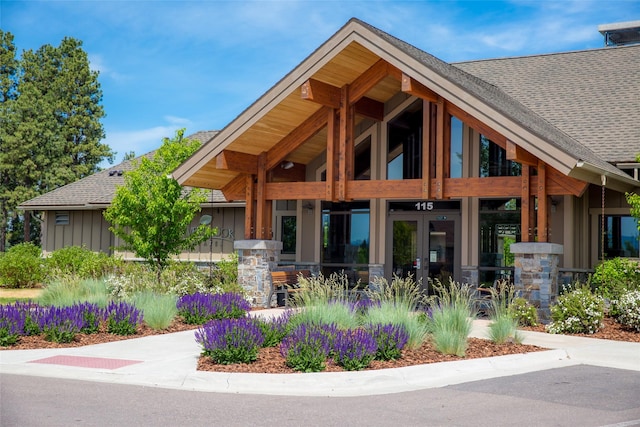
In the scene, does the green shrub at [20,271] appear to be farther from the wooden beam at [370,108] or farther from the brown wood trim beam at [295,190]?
the wooden beam at [370,108]

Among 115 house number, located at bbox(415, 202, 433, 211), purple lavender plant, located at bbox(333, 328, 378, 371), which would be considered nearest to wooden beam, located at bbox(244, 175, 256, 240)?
115 house number, located at bbox(415, 202, 433, 211)

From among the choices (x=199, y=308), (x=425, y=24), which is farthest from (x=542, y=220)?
(x=199, y=308)

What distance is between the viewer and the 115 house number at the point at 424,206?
18141 millimetres

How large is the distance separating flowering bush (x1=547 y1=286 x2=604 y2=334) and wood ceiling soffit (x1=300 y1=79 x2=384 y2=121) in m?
6.69

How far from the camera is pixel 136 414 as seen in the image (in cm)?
706

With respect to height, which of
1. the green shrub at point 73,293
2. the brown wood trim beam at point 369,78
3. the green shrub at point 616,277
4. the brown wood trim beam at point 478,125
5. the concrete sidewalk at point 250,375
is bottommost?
the concrete sidewalk at point 250,375

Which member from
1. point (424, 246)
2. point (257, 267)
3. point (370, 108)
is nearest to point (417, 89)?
point (370, 108)

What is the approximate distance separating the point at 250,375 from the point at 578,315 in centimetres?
741

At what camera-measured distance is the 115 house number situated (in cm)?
1814

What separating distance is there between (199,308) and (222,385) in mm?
5608

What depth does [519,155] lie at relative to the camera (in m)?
14.1

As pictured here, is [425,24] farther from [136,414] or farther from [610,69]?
[136,414]

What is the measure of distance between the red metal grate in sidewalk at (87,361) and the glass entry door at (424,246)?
9.47 metres

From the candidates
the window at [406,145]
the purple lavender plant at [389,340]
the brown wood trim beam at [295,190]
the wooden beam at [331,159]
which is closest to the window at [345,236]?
the window at [406,145]
